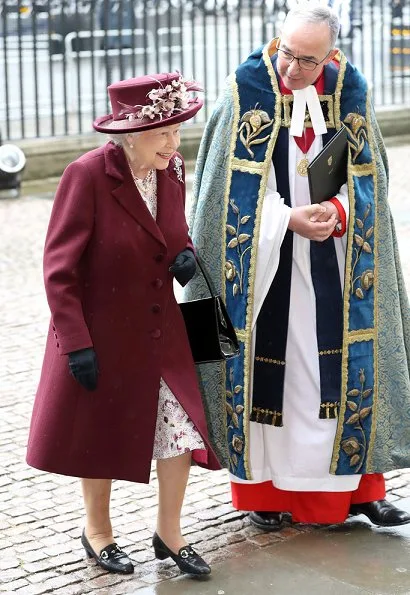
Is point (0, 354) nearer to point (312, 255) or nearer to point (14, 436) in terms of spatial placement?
point (14, 436)

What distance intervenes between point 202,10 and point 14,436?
9574mm

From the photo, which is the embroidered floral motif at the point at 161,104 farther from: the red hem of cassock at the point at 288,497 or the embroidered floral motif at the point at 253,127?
the red hem of cassock at the point at 288,497

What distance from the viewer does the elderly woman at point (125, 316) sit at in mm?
4188

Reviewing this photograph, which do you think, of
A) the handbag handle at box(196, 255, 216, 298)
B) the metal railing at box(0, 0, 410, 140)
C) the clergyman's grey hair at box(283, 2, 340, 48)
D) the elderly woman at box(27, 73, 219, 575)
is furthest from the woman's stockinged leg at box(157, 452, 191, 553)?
the metal railing at box(0, 0, 410, 140)

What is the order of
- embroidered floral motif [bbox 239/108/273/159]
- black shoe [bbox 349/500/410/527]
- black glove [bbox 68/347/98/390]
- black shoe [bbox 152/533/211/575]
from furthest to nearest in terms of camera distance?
black shoe [bbox 349/500/410/527] → embroidered floral motif [bbox 239/108/273/159] → black shoe [bbox 152/533/211/575] → black glove [bbox 68/347/98/390]

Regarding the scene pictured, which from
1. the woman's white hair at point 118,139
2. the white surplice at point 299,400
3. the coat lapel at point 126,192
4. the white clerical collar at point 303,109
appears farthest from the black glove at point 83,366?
the white clerical collar at point 303,109

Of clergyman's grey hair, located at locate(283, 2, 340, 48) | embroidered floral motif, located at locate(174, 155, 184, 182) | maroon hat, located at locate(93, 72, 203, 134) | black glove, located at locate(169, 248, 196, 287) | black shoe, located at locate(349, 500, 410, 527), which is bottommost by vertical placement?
black shoe, located at locate(349, 500, 410, 527)

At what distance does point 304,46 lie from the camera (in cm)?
448

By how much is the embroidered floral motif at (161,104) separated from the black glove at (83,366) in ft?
2.47

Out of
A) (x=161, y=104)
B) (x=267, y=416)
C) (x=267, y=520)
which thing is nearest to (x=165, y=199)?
(x=161, y=104)

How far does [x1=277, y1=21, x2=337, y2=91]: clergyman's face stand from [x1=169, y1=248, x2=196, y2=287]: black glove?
72 centimetres

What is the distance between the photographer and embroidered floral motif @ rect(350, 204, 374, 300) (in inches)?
187

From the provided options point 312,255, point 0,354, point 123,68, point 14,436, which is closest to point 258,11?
point 123,68

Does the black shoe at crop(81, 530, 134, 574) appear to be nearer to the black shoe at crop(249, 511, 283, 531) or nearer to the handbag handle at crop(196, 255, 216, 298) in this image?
the black shoe at crop(249, 511, 283, 531)
